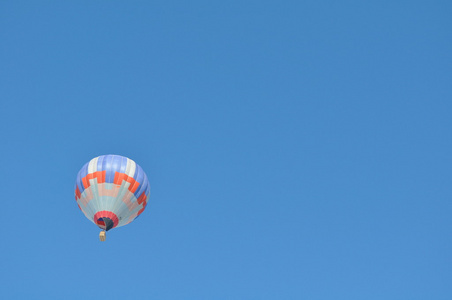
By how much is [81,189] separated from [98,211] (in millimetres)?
1796

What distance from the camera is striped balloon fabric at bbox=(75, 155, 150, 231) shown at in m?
40.0

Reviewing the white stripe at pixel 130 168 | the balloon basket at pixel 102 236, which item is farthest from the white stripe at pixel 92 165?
the balloon basket at pixel 102 236

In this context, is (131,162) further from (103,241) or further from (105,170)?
(103,241)

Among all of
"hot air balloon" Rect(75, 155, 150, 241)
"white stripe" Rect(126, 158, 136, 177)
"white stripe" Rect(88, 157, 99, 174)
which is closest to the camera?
"hot air balloon" Rect(75, 155, 150, 241)

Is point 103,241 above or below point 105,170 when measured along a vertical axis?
below

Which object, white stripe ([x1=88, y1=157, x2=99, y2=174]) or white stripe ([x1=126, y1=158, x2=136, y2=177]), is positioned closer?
white stripe ([x1=88, y1=157, x2=99, y2=174])

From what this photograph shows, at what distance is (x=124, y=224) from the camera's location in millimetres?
41594

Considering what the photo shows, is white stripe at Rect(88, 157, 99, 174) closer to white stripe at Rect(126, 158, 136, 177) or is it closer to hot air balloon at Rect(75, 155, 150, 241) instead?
hot air balloon at Rect(75, 155, 150, 241)

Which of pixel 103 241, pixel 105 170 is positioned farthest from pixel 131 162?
pixel 103 241

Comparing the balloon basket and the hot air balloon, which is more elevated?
the hot air balloon

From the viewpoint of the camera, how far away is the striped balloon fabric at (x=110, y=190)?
39969mm

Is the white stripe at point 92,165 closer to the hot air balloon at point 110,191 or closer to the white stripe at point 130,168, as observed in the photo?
the hot air balloon at point 110,191

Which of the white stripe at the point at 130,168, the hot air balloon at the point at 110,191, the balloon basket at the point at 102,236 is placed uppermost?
the white stripe at the point at 130,168

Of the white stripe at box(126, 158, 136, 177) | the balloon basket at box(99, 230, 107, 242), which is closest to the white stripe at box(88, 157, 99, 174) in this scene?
the white stripe at box(126, 158, 136, 177)
